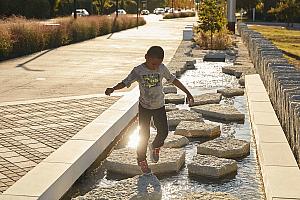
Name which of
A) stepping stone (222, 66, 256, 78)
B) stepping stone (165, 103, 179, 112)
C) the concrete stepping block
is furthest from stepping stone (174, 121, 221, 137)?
stepping stone (222, 66, 256, 78)

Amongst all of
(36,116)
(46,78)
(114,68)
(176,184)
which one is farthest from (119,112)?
(114,68)

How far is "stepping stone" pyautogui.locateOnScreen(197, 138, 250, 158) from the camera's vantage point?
6488 millimetres

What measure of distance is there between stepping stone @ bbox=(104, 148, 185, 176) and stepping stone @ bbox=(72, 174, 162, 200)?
0.41m

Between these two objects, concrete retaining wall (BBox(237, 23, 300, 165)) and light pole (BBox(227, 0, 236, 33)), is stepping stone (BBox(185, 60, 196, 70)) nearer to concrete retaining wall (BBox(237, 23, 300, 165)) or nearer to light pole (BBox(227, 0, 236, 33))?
concrete retaining wall (BBox(237, 23, 300, 165))

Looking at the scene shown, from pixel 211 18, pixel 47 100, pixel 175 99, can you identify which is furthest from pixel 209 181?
pixel 211 18

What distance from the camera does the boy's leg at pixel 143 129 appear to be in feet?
18.3

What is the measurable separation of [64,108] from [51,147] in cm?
260

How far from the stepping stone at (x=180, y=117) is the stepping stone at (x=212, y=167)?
2.02 m

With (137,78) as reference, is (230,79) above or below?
below

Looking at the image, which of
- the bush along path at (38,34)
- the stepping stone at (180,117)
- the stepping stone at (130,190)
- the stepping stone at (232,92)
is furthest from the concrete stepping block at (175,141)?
the bush along path at (38,34)

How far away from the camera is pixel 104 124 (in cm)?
738

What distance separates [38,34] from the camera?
20391mm

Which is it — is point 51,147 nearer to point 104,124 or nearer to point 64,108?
point 104,124

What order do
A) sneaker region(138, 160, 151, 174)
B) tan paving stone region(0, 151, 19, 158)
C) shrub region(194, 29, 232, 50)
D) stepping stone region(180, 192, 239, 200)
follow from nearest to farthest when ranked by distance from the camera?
1. stepping stone region(180, 192, 239, 200)
2. sneaker region(138, 160, 151, 174)
3. tan paving stone region(0, 151, 19, 158)
4. shrub region(194, 29, 232, 50)
